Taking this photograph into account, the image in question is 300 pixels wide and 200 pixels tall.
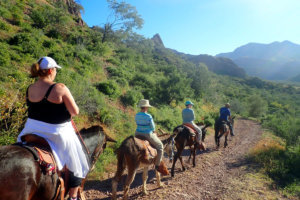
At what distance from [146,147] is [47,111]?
3179 millimetres

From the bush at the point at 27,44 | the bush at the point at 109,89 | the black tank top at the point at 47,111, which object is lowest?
the black tank top at the point at 47,111

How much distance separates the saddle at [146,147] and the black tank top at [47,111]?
2680 millimetres

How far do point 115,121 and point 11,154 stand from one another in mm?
7716

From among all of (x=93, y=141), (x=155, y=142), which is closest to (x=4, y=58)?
(x=93, y=141)

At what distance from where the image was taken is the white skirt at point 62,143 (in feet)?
7.42

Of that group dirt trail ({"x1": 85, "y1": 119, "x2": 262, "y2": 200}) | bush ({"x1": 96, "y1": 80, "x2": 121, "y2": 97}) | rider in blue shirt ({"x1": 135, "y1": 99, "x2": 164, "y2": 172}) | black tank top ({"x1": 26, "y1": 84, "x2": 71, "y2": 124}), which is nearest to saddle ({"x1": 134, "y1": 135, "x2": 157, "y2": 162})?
rider in blue shirt ({"x1": 135, "y1": 99, "x2": 164, "y2": 172})

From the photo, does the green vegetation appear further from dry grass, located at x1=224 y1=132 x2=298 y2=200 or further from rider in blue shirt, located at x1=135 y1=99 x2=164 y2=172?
rider in blue shirt, located at x1=135 y1=99 x2=164 y2=172

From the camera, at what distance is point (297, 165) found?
720 cm

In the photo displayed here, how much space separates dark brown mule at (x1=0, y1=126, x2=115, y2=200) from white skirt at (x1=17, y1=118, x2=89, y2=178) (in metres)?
0.23

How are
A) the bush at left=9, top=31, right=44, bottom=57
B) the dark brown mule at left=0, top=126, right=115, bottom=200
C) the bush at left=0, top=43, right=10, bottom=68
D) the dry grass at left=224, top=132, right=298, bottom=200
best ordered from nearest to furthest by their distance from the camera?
the dark brown mule at left=0, top=126, right=115, bottom=200
the dry grass at left=224, top=132, right=298, bottom=200
the bush at left=0, top=43, right=10, bottom=68
the bush at left=9, top=31, right=44, bottom=57

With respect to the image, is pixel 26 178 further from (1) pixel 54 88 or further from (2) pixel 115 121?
(2) pixel 115 121


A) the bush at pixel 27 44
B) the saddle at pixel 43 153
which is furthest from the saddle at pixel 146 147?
the bush at pixel 27 44

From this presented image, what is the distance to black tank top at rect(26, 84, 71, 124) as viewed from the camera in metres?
2.17

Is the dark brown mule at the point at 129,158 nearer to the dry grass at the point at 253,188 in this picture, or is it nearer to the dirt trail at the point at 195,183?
the dirt trail at the point at 195,183
